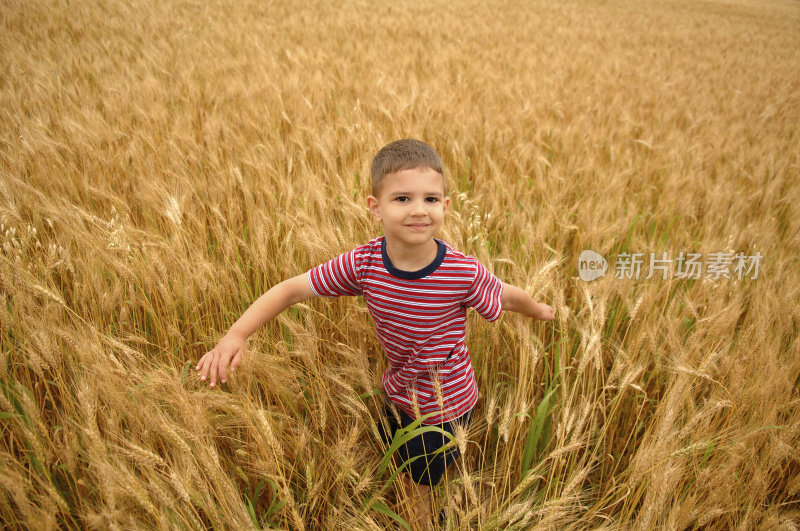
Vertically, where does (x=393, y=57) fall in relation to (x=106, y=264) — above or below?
above

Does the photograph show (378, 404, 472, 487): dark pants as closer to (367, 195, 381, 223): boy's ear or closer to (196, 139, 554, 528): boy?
(196, 139, 554, 528): boy

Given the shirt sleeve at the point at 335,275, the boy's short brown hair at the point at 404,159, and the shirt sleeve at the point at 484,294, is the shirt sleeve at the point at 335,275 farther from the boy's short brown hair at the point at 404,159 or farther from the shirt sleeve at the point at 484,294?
the shirt sleeve at the point at 484,294

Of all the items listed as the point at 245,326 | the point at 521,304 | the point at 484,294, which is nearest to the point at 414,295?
the point at 484,294

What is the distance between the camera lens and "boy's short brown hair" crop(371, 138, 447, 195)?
3.18 ft

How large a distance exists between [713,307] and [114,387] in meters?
1.63

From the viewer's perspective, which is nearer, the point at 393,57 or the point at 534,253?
the point at 534,253

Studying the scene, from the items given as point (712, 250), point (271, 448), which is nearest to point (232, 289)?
point (271, 448)

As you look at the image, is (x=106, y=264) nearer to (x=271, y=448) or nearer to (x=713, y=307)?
(x=271, y=448)

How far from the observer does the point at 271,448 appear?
876 mm

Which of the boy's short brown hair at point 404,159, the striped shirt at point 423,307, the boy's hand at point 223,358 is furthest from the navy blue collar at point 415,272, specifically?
the boy's hand at point 223,358

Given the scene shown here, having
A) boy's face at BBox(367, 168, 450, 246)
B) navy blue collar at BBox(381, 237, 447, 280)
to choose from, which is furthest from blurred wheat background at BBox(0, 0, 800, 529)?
boy's face at BBox(367, 168, 450, 246)

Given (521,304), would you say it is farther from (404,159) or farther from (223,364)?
(223,364)

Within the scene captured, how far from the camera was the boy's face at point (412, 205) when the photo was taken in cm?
95

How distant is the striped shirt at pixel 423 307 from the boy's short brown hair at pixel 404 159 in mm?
190
